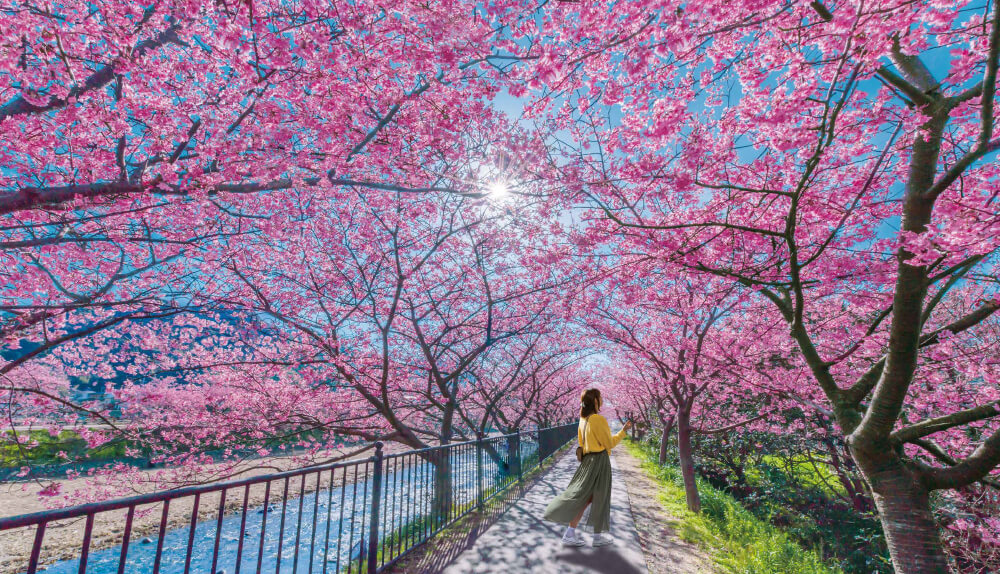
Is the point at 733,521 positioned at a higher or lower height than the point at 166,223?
lower

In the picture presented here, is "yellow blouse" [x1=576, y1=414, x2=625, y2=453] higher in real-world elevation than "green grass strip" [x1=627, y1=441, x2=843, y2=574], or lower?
higher

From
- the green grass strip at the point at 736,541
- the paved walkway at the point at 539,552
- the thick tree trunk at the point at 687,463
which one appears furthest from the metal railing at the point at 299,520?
the thick tree trunk at the point at 687,463

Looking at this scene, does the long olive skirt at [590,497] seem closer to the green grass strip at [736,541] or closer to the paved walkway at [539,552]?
the paved walkway at [539,552]

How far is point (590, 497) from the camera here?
191 inches

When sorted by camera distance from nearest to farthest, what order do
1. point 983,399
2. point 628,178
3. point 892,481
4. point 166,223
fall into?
point 892,481, point 628,178, point 983,399, point 166,223

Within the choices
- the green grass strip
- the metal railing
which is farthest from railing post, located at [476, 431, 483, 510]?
the green grass strip

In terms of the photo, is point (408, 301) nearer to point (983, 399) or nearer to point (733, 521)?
point (733, 521)

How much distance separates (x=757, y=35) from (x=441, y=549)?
6.40 metres

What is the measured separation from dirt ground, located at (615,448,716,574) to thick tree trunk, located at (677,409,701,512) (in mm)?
568

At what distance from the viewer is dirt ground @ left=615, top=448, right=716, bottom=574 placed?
174 inches

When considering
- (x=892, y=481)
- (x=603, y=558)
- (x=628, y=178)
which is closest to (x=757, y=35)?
(x=628, y=178)

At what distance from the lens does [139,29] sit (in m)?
3.88

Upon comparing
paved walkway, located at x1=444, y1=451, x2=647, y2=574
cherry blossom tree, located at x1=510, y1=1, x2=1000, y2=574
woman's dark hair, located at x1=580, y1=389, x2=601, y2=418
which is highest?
cherry blossom tree, located at x1=510, y1=1, x2=1000, y2=574

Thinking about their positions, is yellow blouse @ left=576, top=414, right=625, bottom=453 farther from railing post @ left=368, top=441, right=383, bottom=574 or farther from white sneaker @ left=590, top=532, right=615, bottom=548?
railing post @ left=368, top=441, right=383, bottom=574
